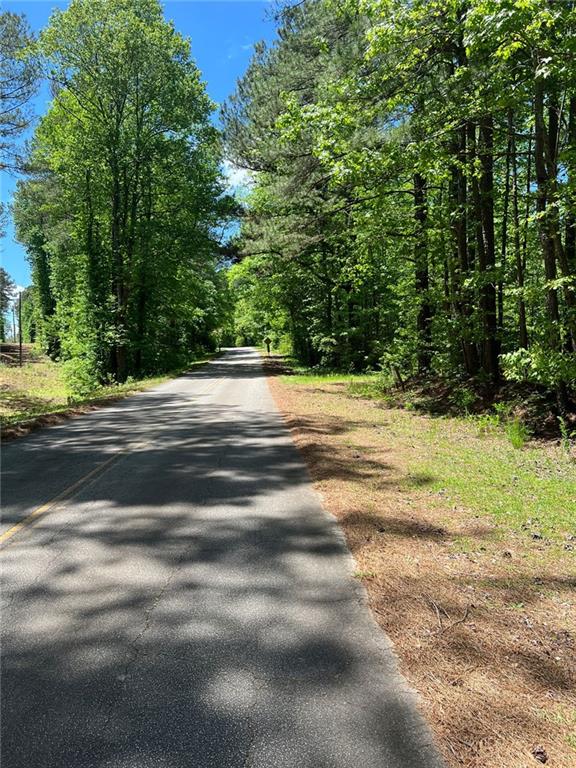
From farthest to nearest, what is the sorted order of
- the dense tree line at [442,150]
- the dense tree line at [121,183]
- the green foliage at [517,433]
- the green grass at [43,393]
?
the dense tree line at [121,183], the green grass at [43,393], the green foliage at [517,433], the dense tree line at [442,150]

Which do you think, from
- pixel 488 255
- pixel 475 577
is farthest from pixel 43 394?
pixel 475 577

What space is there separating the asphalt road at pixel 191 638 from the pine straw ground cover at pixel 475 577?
229mm

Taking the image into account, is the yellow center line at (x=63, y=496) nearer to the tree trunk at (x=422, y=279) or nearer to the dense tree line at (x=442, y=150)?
the dense tree line at (x=442, y=150)

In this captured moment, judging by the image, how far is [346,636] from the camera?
11.0 feet

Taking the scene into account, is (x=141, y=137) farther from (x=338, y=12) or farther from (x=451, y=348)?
(x=451, y=348)

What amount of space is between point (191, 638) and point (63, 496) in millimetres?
3862

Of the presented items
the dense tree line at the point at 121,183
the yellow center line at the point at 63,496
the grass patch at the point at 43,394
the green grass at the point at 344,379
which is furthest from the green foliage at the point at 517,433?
the dense tree line at the point at 121,183

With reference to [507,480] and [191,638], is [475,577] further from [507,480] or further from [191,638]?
[507,480]

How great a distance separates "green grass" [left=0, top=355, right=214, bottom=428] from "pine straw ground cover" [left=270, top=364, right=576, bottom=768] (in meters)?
9.34

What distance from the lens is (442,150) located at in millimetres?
11602

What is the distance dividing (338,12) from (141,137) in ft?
61.2

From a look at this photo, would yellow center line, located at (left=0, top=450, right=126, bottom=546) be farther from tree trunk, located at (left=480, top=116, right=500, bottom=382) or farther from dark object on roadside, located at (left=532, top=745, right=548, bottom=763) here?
tree trunk, located at (left=480, top=116, right=500, bottom=382)

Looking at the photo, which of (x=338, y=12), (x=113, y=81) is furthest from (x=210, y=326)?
(x=338, y=12)

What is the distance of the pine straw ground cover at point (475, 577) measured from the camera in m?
2.56
